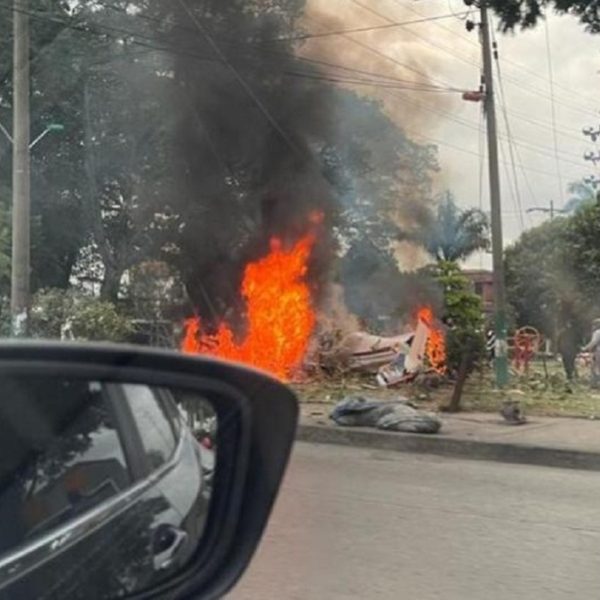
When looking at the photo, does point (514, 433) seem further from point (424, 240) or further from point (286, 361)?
point (424, 240)

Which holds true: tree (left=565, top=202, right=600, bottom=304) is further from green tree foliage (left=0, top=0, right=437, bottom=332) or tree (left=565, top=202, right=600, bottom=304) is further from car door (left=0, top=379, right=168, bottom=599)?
car door (left=0, top=379, right=168, bottom=599)

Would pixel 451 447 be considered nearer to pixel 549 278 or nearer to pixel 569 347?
pixel 569 347

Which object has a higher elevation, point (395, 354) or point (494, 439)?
point (395, 354)

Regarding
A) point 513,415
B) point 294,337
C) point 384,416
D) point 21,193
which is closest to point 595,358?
point 294,337

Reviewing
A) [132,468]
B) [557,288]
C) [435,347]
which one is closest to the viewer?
[132,468]

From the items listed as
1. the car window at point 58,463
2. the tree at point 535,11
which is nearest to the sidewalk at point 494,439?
the tree at point 535,11

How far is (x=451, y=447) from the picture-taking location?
10.8 m

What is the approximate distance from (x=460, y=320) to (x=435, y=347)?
63.4 inches

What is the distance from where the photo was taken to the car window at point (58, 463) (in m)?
1.55

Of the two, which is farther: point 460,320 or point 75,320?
point 460,320

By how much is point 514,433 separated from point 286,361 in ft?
27.3

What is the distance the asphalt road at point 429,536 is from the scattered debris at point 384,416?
1.91 m

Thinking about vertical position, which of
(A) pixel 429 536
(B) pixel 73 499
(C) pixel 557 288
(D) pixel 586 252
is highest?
(D) pixel 586 252

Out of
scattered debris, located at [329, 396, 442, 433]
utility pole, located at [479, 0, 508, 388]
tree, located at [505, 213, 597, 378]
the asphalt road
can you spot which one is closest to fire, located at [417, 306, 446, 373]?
utility pole, located at [479, 0, 508, 388]
